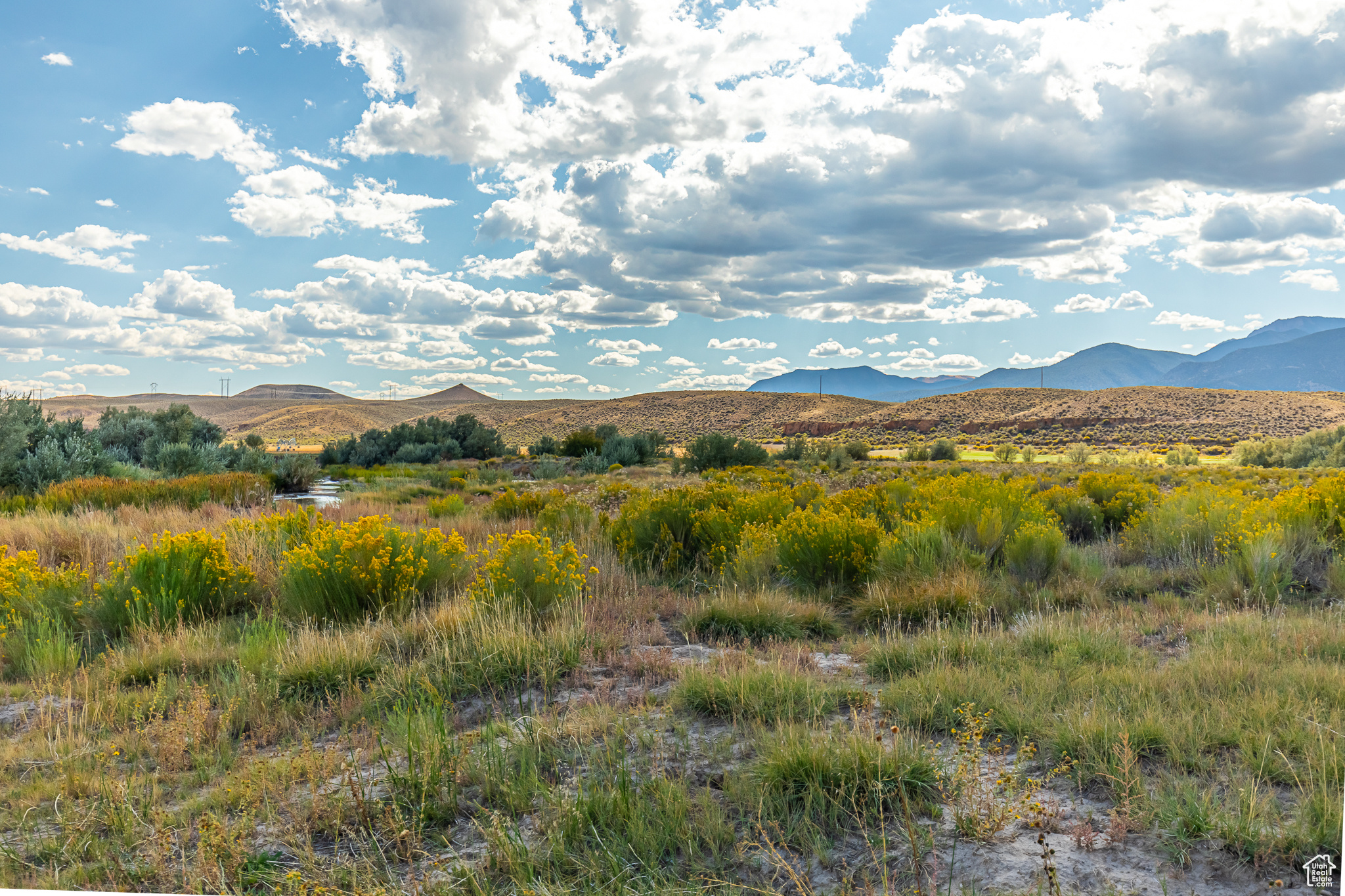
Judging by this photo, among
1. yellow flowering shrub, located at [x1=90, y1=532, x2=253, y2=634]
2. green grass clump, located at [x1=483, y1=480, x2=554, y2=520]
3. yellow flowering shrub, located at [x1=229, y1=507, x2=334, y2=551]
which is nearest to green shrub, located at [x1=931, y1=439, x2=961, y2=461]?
green grass clump, located at [x1=483, y1=480, x2=554, y2=520]

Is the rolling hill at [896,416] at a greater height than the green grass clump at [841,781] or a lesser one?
greater

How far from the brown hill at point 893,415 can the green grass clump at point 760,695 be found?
40.8 metres

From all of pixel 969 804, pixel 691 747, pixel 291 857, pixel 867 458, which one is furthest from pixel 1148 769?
pixel 867 458

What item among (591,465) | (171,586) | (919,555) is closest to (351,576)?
(171,586)

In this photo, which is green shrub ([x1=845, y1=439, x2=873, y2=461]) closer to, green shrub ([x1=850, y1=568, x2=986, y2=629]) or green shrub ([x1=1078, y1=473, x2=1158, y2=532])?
green shrub ([x1=1078, y1=473, x2=1158, y2=532])

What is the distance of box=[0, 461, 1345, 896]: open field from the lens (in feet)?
9.12

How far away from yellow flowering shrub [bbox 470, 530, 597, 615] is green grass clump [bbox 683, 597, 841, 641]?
1.22 meters

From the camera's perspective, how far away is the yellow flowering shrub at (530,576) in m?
6.09

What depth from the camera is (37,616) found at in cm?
599

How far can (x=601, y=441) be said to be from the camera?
1357 inches

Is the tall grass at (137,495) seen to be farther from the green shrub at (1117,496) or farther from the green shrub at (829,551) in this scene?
the green shrub at (1117,496)

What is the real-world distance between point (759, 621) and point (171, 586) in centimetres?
564

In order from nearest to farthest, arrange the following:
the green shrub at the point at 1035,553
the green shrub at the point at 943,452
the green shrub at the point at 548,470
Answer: the green shrub at the point at 1035,553
the green shrub at the point at 548,470
the green shrub at the point at 943,452

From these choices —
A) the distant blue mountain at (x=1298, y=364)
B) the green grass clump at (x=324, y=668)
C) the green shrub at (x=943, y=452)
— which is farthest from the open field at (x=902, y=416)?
the green grass clump at (x=324, y=668)
